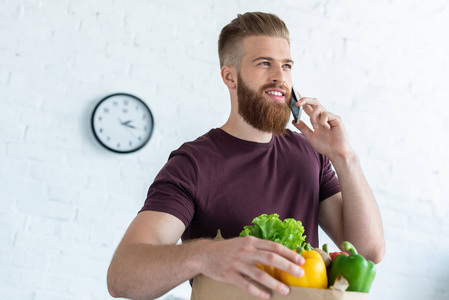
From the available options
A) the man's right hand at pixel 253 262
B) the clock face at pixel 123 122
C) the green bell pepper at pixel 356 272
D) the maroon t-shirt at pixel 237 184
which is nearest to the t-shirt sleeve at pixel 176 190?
the maroon t-shirt at pixel 237 184

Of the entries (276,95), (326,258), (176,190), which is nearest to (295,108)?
(276,95)

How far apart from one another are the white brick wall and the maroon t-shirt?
1447 mm

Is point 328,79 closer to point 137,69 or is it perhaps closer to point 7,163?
point 137,69

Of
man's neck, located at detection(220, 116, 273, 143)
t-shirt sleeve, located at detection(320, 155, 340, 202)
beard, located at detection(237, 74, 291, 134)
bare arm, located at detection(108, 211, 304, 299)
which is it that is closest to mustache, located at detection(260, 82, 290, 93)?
beard, located at detection(237, 74, 291, 134)

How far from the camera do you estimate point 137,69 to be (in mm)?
2932

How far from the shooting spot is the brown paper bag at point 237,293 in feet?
2.95

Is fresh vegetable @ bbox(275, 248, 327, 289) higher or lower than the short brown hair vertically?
lower

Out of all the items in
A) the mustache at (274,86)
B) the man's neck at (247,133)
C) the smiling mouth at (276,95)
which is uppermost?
the mustache at (274,86)

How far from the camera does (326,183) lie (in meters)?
1.57

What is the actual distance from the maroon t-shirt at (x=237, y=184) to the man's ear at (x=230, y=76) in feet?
0.76

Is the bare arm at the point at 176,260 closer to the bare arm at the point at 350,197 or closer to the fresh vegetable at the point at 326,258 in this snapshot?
the fresh vegetable at the point at 326,258

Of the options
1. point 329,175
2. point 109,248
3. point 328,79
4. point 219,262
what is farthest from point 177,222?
point 328,79

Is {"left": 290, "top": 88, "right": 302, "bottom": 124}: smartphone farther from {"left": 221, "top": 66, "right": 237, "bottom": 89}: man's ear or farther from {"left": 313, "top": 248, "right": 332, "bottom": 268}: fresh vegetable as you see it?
{"left": 313, "top": 248, "right": 332, "bottom": 268}: fresh vegetable

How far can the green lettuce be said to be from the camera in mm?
1096
